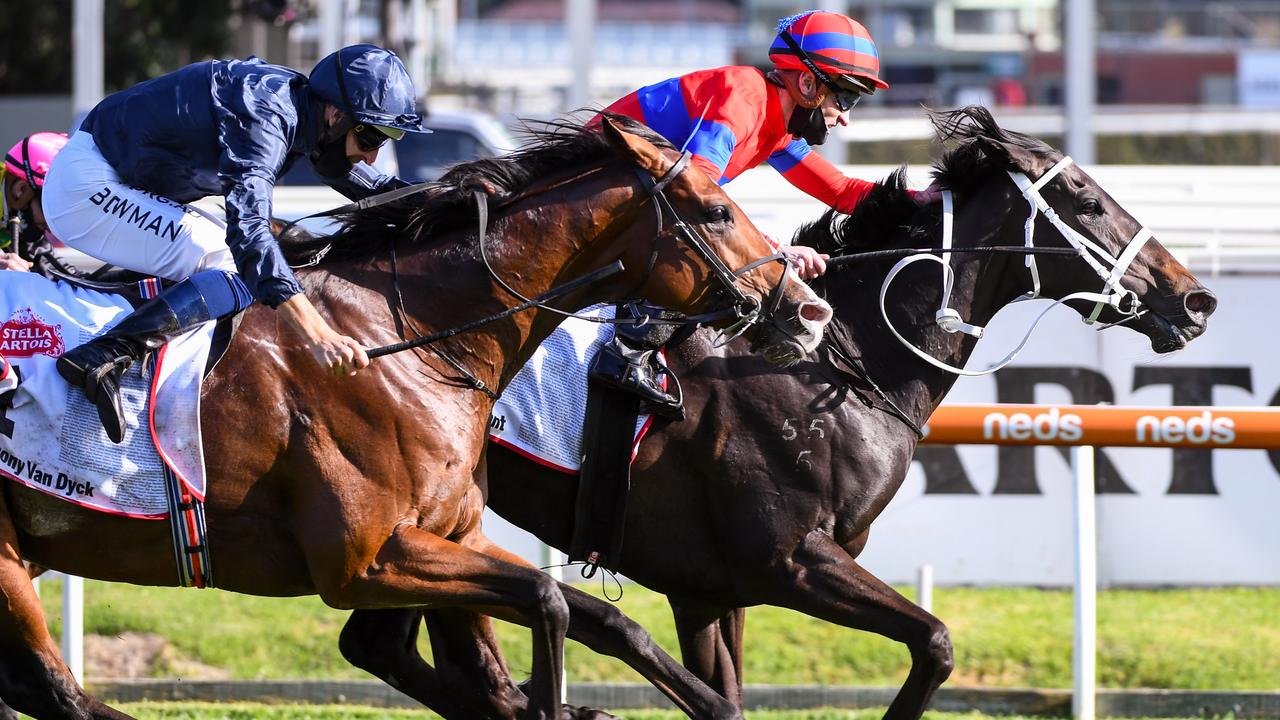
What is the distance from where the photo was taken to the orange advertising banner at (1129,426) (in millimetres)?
5434

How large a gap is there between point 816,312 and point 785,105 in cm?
104

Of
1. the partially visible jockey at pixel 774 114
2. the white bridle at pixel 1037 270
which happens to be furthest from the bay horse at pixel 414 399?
the white bridle at pixel 1037 270

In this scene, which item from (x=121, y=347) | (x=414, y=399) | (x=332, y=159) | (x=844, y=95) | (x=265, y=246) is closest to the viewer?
(x=265, y=246)

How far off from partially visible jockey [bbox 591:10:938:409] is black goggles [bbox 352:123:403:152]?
2.65 ft

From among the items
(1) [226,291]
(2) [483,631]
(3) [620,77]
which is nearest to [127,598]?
(2) [483,631]

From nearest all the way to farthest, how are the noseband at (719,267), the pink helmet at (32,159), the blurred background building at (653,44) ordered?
the noseband at (719,267), the pink helmet at (32,159), the blurred background building at (653,44)

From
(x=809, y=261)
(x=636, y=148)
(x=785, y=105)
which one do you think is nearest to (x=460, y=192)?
(x=636, y=148)

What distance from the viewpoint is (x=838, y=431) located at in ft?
15.0

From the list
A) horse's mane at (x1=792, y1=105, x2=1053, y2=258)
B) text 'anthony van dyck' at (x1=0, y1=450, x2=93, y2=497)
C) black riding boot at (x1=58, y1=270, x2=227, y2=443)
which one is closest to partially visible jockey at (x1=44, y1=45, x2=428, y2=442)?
black riding boot at (x1=58, y1=270, x2=227, y2=443)

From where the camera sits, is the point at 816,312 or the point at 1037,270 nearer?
the point at 816,312

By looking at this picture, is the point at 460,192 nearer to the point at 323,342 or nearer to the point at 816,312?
the point at 323,342

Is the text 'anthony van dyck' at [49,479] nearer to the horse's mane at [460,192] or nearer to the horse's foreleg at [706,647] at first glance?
the horse's mane at [460,192]

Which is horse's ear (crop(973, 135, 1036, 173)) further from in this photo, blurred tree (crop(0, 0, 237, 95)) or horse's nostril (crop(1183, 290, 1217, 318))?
blurred tree (crop(0, 0, 237, 95))

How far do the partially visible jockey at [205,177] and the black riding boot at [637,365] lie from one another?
2.89ft
